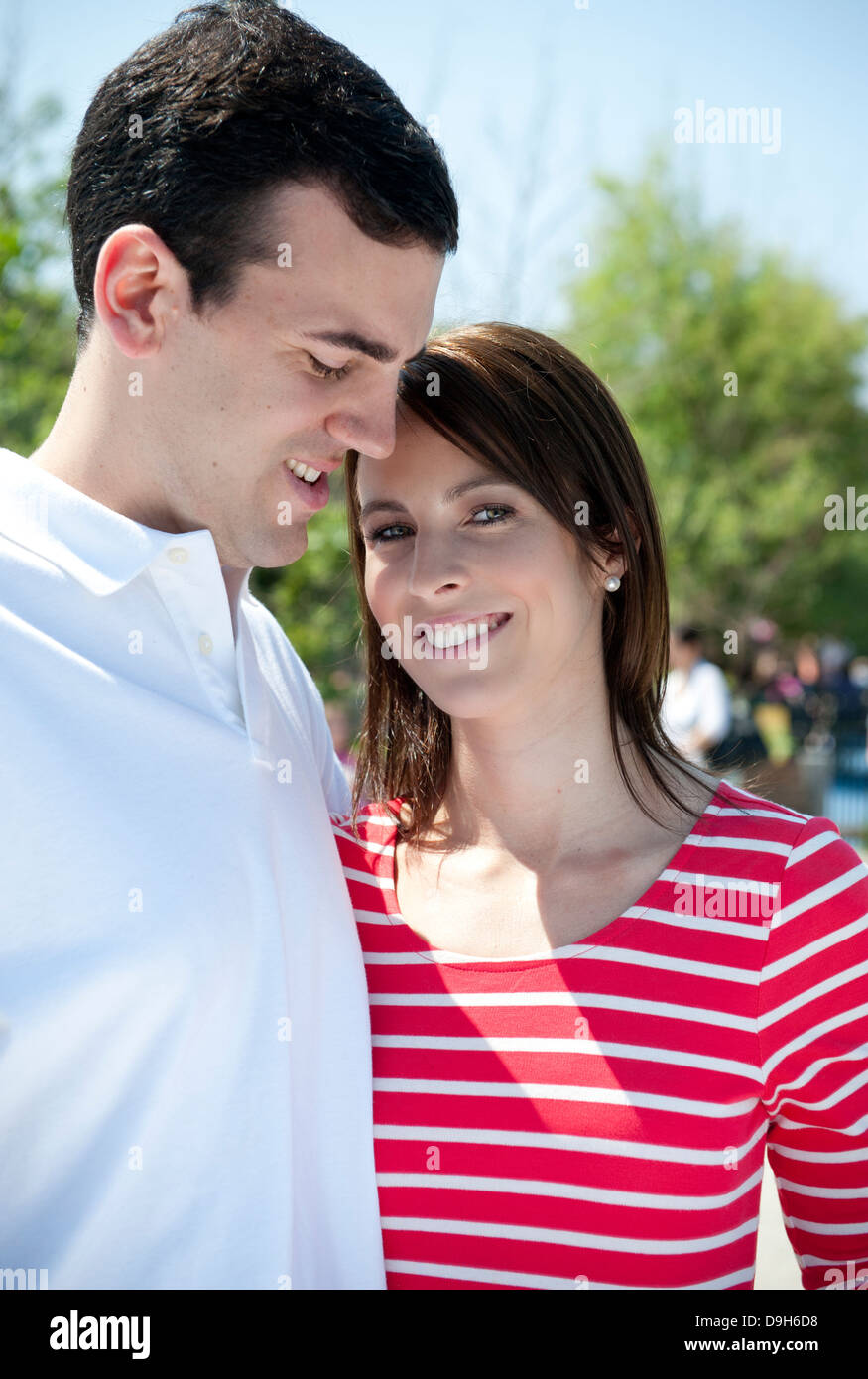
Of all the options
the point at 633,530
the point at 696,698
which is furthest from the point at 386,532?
the point at 696,698

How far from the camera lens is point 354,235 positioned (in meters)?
1.90

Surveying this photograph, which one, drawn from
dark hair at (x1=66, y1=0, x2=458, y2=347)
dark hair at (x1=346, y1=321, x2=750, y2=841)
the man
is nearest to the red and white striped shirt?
the man

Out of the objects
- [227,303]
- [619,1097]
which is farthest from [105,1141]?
[227,303]

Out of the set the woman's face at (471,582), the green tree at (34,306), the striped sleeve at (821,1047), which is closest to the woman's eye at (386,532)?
the woman's face at (471,582)

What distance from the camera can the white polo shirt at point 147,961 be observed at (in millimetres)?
1629

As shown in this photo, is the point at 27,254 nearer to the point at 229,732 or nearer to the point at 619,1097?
the point at 229,732

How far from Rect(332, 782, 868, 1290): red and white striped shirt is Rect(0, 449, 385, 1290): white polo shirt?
12 centimetres

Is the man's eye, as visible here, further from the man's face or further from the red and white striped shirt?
the red and white striped shirt

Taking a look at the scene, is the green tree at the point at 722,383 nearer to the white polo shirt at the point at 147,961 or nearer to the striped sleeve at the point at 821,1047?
the striped sleeve at the point at 821,1047

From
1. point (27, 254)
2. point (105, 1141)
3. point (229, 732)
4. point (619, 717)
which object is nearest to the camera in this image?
point (105, 1141)

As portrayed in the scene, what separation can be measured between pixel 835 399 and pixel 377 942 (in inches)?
846

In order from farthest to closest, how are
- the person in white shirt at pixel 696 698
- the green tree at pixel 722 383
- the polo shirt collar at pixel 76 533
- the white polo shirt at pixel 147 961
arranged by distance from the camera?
the green tree at pixel 722 383 → the person in white shirt at pixel 696 698 → the polo shirt collar at pixel 76 533 → the white polo shirt at pixel 147 961

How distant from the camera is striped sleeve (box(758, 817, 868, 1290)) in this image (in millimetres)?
1823

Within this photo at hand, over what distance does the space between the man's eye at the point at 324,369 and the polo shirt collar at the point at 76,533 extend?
0.35 metres
